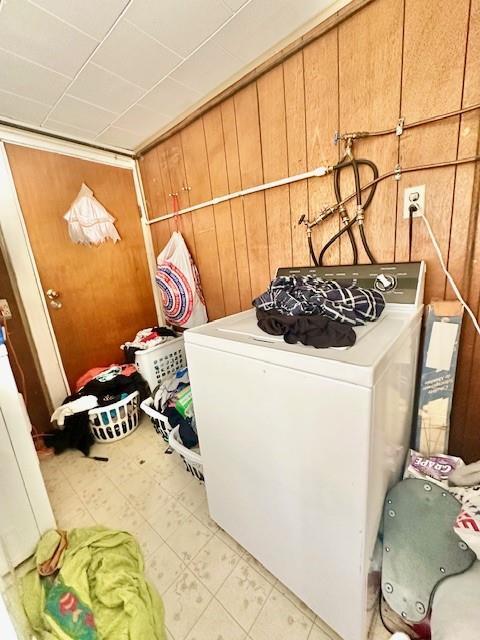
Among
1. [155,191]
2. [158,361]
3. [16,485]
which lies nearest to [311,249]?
[158,361]

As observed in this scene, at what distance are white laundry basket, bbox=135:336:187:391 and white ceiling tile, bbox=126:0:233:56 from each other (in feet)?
5.46

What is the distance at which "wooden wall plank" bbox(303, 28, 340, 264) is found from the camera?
1.16 m

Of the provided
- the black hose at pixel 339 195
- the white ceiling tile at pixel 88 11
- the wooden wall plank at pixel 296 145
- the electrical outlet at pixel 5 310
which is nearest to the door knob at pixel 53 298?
the electrical outlet at pixel 5 310

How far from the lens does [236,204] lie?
1646 mm

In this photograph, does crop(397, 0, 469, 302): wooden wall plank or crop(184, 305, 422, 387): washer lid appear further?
crop(397, 0, 469, 302): wooden wall plank

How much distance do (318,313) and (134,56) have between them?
56.4 inches

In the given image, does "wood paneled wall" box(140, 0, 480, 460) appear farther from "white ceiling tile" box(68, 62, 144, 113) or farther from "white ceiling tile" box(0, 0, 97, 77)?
"white ceiling tile" box(0, 0, 97, 77)

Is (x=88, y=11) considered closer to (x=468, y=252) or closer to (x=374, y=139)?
(x=374, y=139)

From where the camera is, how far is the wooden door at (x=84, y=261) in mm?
1803

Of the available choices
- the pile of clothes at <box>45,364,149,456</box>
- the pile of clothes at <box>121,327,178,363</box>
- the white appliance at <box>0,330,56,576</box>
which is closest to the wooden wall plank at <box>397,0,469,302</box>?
the pile of clothes at <box>121,327,178,363</box>

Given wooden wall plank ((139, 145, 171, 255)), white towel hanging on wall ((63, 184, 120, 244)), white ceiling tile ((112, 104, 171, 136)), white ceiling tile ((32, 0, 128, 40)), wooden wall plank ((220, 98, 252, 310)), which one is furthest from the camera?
wooden wall plank ((139, 145, 171, 255))

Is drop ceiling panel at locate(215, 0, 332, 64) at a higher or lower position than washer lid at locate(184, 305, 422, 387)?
higher

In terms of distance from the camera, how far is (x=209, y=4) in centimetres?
101

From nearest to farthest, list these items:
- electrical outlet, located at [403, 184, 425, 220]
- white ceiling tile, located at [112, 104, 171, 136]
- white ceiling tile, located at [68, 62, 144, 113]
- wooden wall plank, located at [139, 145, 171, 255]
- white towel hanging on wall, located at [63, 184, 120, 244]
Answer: electrical outlet, located at [403, 184, 425, 220]
white ceiling tile, located at [68, 62, 144, 113]
white ceiling tile, located at [112, 104, 171, 136]
white towel hanging on wall, located at [63, 184, 120, 244]
wooden wall plank, located at [139, 145, 171, 255]
